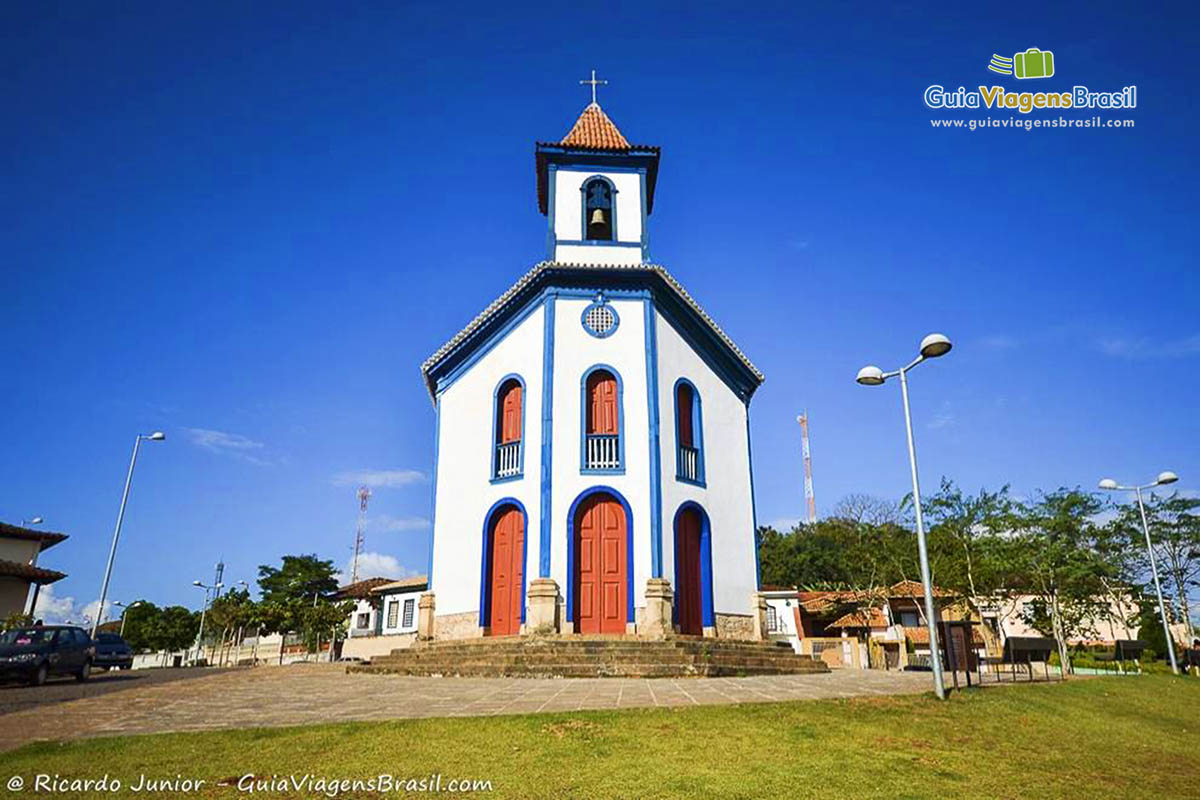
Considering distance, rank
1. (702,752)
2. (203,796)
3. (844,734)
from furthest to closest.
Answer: (844,734), (702,752), (203,796)

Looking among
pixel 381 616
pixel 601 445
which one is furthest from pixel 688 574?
pixel 381 616

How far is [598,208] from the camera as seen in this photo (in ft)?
69.9

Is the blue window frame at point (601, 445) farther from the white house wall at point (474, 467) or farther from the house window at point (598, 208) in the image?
the house window at point (598, 208)

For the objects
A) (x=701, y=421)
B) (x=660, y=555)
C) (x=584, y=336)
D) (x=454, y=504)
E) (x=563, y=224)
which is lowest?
(x=660, y=555)

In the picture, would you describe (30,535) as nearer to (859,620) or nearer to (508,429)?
(508,429)

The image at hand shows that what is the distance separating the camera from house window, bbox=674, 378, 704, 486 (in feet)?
61.5

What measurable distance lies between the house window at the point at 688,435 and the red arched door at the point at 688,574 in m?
1.05

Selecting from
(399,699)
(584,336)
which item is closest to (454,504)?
(584,336)

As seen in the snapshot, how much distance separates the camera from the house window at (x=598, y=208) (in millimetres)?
21234

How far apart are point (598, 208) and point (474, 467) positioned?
8.47 m

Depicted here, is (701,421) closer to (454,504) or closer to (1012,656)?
(454,504)

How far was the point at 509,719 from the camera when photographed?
24.5 feet

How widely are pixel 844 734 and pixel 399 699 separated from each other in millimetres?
5880

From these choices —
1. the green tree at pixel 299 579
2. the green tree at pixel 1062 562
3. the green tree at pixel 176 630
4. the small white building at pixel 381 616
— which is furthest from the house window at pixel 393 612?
the green tree at pixel 176 630
